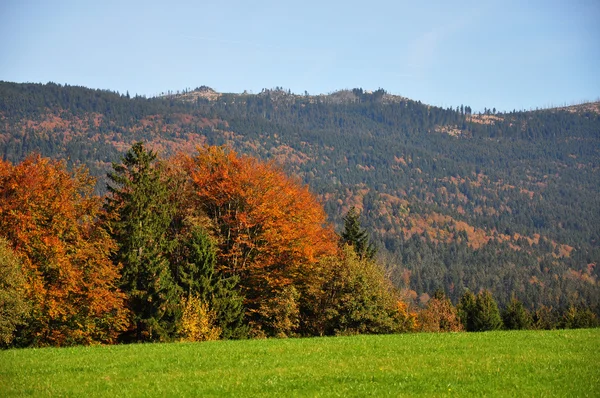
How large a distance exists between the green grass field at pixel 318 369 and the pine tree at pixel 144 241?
912cm

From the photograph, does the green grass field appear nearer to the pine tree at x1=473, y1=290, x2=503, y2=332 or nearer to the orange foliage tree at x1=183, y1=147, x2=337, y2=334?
the orange foliage tree at x1=183, y1=147, x2=337, y2=334

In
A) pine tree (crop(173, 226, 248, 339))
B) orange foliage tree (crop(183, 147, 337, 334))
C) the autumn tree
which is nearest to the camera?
pine tree (crop(173, 226, 248, 339))

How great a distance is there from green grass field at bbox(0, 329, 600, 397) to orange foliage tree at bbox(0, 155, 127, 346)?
8111 millimetres

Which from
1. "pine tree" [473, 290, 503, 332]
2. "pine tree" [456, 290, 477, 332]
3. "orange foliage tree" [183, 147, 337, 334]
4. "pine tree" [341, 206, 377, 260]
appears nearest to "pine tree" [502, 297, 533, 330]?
"pine tree" [473, 290, 503, 332]

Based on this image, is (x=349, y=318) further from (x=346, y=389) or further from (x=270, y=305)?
(x=346, y=389)

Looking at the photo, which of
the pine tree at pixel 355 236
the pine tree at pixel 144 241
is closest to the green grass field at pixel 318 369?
the pine tree at pixel 144 241

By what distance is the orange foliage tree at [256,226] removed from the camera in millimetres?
47031

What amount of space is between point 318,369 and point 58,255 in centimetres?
2079

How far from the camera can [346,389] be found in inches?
773

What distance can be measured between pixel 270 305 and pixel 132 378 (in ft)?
82.2

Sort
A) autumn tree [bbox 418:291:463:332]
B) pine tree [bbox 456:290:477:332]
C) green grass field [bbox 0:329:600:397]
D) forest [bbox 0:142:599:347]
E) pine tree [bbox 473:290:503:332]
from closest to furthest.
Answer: green grass field [bbox 0:329:600:397], forest [bbox 0:142:599:347], autumn tree [bbox 418:291:463:332], pine tree [bbox 473:290:503:332], pine tree [bbox 456:290:477:332]

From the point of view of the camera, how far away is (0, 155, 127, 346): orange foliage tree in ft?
122

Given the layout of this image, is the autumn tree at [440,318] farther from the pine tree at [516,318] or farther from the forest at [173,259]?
the forest at [173,259]

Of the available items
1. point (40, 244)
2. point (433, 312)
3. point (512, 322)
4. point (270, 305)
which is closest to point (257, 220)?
point (270, 305)
